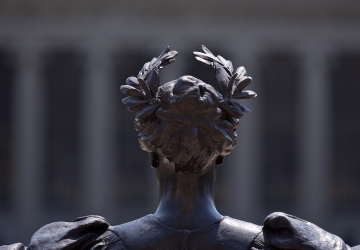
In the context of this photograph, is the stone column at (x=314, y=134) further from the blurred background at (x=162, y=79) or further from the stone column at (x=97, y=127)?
the stone column at (x=97, y=127)

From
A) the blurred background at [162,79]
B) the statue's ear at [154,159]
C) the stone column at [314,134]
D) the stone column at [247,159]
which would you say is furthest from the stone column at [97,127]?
the statue's ear at [154,159]

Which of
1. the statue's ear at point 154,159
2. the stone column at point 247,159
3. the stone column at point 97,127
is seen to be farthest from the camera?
the stone column at point 97,127

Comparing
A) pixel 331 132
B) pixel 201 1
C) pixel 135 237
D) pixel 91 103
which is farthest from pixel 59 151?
pixel 135 237

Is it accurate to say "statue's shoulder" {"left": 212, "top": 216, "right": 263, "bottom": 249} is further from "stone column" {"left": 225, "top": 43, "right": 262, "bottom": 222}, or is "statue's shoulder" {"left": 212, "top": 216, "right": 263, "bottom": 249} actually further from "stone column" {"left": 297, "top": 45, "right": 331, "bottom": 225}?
"stone column" {"left": 297, "top": 45, "right": 331, "bottom": 225}

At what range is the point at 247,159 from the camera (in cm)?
2589

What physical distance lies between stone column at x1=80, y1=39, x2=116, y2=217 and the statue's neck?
2320 centimetres

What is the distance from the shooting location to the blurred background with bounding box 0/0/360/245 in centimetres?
2561

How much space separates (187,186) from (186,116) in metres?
0.18

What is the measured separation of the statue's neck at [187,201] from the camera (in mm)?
2283

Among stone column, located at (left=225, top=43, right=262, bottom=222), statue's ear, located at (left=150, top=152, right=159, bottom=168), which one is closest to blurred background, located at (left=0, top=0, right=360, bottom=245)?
stone column, located at (left=225, top=43, right=262, bottom=222)

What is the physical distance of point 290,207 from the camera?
25.1 m

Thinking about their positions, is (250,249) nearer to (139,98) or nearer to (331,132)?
(139,98)

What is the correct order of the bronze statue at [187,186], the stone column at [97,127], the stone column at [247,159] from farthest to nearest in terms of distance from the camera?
the stone column at [97,127] → the stone column at [247,159] → the bronze statue at [187,186]

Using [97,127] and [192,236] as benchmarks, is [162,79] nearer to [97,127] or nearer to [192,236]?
[97,127]
